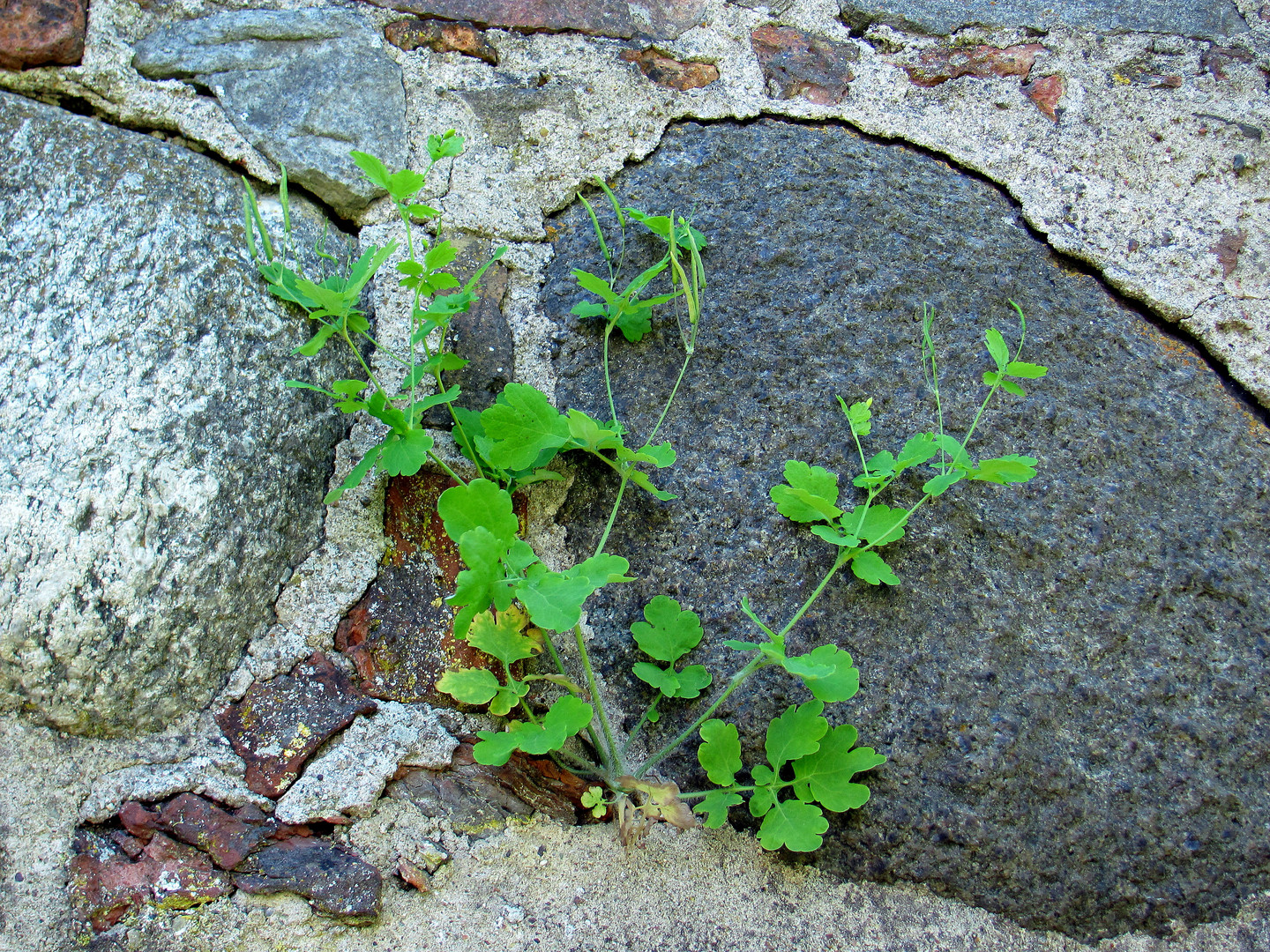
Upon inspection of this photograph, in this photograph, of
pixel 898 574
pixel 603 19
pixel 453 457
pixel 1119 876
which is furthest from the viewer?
pixel 603 19

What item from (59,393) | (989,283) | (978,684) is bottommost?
(978,684)

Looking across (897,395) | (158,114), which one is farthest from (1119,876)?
(158,114)

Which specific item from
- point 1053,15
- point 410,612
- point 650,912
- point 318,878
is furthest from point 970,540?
point 1053,15

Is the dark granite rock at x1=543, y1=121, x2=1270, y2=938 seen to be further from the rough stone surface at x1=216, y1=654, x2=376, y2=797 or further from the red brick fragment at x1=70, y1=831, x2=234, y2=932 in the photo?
the red brick fragment at x1=70, y1=831, x2=234, y2=932

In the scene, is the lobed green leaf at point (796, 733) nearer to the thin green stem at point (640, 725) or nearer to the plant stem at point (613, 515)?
the thin green stem at point (640, 725)

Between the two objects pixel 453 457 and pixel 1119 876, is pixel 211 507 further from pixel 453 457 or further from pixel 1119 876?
pixel 1119 876

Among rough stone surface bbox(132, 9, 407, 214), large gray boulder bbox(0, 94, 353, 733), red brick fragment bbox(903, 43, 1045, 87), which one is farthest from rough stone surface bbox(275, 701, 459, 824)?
red brick fragment bbox(903, 43, 1045, 87)
